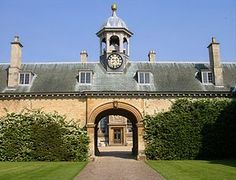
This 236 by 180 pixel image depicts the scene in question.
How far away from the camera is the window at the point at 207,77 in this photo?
27844mm

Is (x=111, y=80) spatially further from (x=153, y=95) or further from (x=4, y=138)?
(x=4, y=138)

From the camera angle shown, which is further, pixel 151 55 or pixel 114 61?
pixel 151 55

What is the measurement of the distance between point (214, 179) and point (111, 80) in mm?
16460

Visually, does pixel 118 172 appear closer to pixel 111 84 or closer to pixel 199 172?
pixel 199 172

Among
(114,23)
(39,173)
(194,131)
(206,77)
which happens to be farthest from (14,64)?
(206,77)

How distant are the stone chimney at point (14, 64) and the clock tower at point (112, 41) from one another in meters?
7.97

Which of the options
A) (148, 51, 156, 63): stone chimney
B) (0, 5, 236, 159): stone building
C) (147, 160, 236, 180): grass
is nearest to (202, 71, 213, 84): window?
(0, 5, 236, 159): stone building

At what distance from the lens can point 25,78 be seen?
90.8 feet

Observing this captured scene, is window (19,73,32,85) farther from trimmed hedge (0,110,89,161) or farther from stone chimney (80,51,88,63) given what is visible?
stone chimney (80,51,88,63)

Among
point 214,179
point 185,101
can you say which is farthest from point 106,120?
point 214,179

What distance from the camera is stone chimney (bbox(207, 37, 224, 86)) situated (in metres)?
27.6

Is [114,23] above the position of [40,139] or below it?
above

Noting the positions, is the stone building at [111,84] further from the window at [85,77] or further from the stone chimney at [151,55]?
the stone chimney at [151,55]

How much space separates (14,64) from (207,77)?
1797 cm
